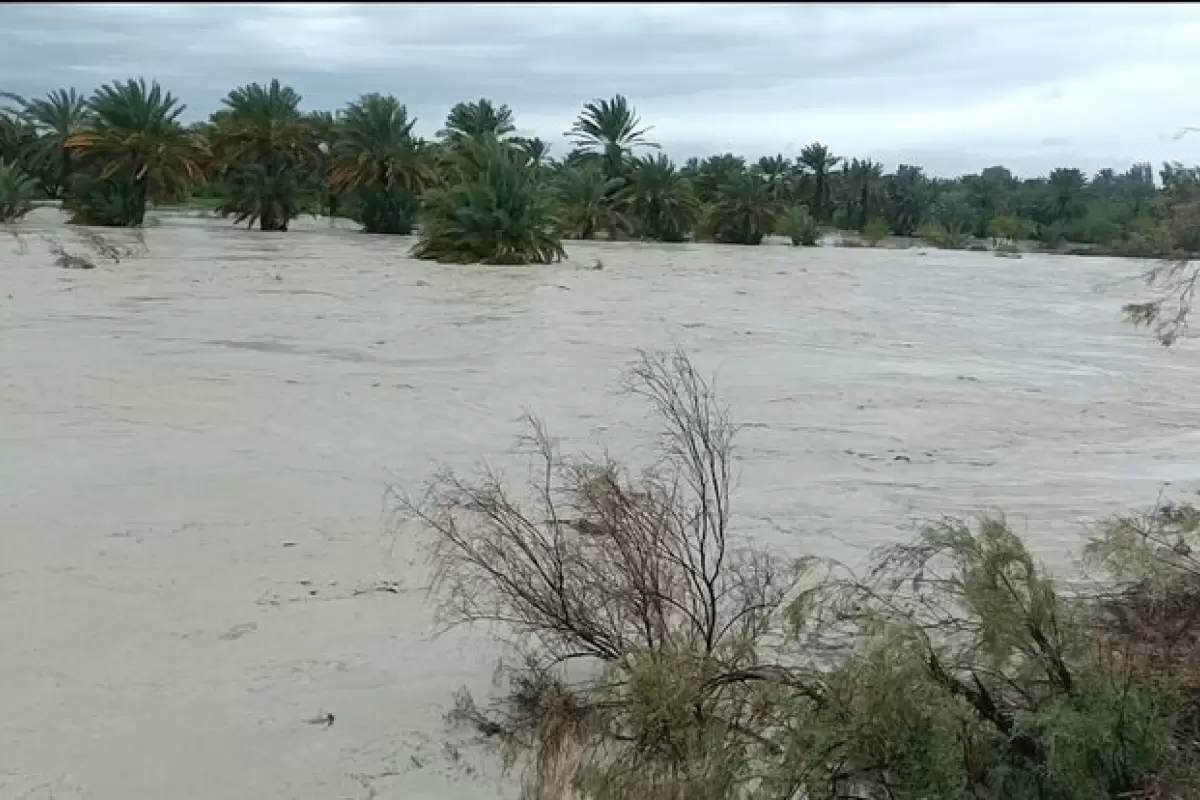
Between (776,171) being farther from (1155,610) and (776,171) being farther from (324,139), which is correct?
(1155,610)

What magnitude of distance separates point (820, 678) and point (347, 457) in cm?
398

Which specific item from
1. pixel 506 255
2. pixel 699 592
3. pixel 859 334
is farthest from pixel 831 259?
pixel 699 592

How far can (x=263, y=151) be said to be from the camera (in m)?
27.7

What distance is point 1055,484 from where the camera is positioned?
6934 millimetres

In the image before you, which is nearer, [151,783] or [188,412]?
[151,783]

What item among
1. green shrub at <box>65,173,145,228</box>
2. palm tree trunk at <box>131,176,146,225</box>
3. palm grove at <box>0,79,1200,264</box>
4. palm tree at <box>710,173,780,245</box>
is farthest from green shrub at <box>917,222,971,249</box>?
green shrub at <box>65,173,145,228</box>

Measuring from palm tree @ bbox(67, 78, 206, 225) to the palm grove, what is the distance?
3cm

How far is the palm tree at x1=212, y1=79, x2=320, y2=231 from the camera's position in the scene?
2759 centimetres

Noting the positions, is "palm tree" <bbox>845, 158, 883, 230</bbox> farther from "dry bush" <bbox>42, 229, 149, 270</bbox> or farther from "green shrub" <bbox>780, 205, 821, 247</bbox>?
"dry bush" <bbox>42, 229, 149, 270</bbox>

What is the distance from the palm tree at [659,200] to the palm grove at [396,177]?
0.14 ft

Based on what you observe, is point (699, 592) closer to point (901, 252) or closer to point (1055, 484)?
point (1055, 484)

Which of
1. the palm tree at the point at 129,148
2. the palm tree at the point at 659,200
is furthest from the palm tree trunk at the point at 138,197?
the palm tree at the point at 659,200

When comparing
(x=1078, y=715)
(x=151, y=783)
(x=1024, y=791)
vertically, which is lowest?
(x=151, y=783)

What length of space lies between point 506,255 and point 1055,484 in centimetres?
1553
